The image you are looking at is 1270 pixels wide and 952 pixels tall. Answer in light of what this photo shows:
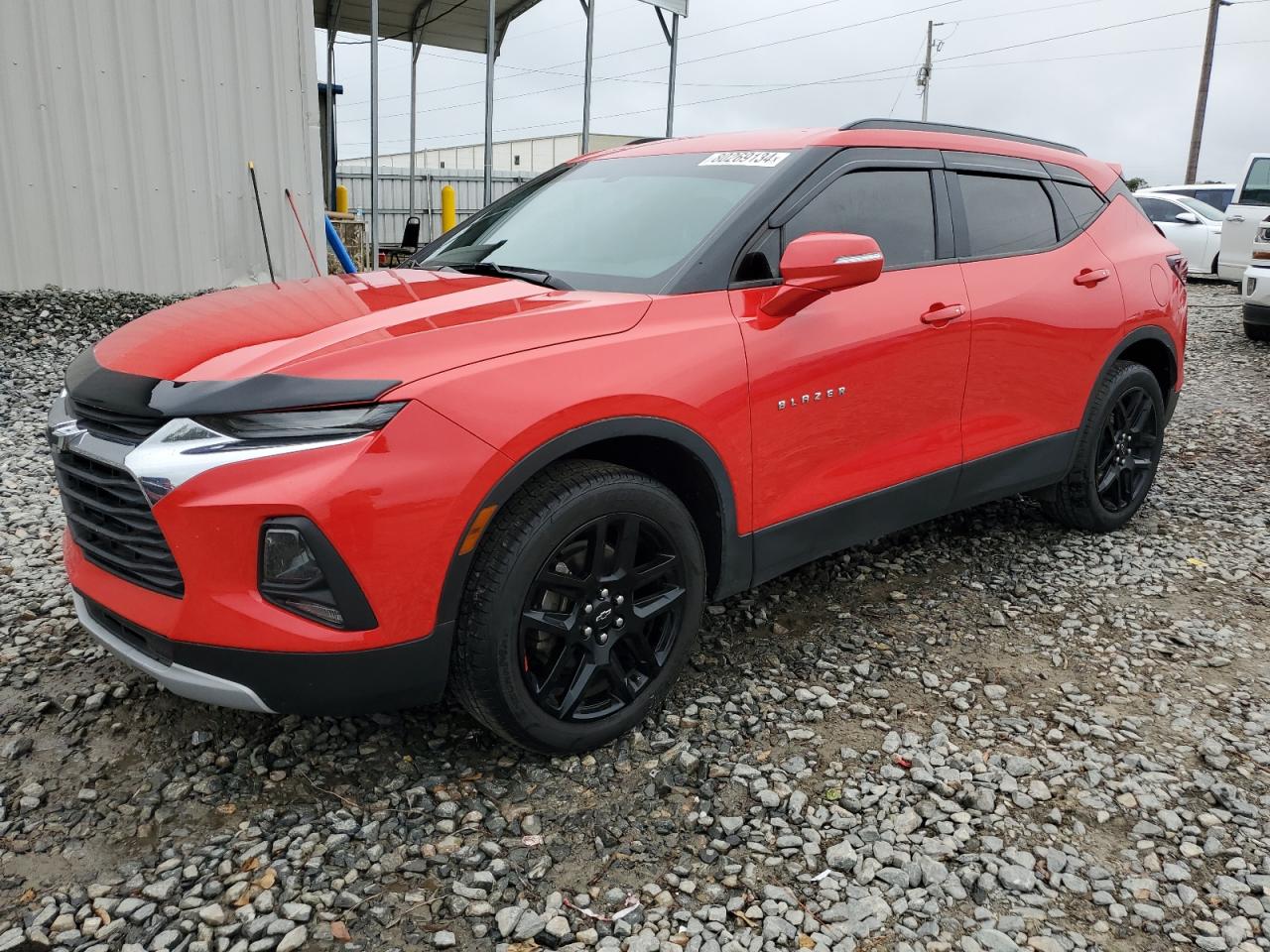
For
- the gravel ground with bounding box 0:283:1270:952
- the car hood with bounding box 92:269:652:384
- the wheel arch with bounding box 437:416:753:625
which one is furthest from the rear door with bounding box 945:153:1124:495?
the car hood with bounding box 92:269:652:384

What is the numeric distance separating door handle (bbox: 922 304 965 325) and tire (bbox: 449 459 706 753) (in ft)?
4.06

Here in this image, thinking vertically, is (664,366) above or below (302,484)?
above

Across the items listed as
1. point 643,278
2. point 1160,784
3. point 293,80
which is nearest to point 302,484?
point 643,278

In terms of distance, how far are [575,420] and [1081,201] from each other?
9.85 feet

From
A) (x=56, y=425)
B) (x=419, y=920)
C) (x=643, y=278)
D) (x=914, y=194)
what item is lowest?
(x=419, y=920)

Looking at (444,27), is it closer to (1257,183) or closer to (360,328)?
(1257,183)

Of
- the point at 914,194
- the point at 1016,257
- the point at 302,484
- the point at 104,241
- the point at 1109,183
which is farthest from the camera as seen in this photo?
Answer: the point at 104,241

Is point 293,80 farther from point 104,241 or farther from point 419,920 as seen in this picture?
point 419,920

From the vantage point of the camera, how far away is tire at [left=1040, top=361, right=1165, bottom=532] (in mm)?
4207

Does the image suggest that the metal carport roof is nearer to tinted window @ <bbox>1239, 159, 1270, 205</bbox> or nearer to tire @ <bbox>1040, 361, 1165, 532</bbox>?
tinted window @ <bbox>1239, 159, 1270, 205</bbox>

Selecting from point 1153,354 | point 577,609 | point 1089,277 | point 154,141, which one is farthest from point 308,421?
point 154,141

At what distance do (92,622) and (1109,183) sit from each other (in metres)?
4.46

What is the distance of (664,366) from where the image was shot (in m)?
2.59

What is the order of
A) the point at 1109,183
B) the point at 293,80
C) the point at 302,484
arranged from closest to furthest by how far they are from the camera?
the point at 302,484
the point at 1109,183
the point at 293,80
